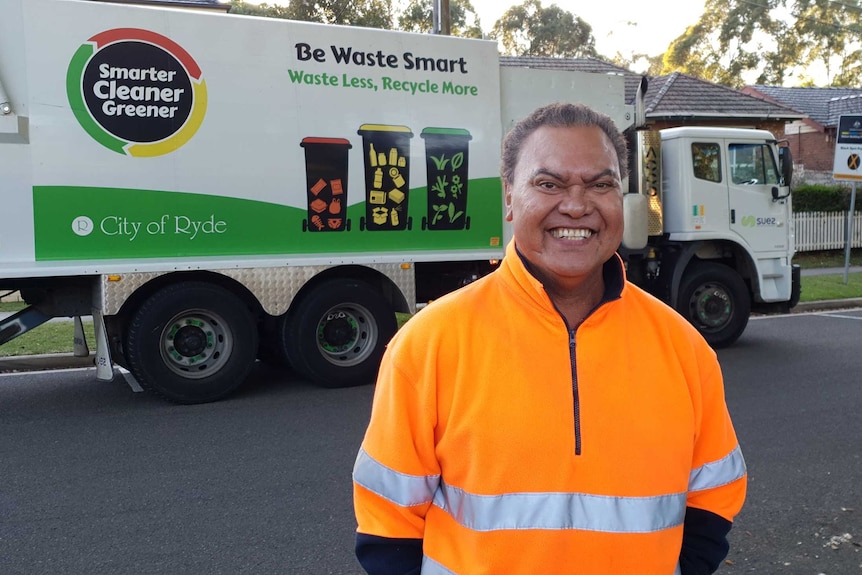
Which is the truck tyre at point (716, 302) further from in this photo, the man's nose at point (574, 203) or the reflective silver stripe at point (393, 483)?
the reflective silver stripe at point (393, 483)

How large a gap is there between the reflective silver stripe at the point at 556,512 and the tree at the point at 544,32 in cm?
5093

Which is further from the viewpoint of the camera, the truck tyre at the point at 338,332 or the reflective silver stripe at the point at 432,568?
the truck tyre at the point at 338,332

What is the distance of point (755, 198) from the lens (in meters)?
10.2

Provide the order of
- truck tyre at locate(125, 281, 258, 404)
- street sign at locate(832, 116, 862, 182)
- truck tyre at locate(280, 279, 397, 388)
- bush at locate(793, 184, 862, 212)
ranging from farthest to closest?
bush at locate(793, 184, 862, 212)
street sign at locate(832, 116, 862, 182)
truck tyre at locate(280, 279, 397, 388)
truck tyre at locate(125, 281, 258, 404)

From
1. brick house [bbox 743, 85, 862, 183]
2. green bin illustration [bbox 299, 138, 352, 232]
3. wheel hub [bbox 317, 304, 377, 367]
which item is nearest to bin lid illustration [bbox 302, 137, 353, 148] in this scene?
green bin illustration [bbox 299, 138, 352, 232]

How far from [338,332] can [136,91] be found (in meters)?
2.81

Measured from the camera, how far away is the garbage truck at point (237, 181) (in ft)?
22.5

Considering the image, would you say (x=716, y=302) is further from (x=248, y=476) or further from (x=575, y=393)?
(x=575, y=393)

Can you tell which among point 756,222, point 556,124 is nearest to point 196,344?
point 556,124

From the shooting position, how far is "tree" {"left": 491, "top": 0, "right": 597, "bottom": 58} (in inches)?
1980

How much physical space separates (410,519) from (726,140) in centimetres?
910

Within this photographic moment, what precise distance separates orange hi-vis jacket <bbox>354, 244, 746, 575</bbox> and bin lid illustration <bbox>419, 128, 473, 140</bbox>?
6482 millimetres

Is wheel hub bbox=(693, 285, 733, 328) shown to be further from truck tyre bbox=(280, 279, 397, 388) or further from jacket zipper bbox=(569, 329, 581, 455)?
jacket zipper bbox=(569, 329, 581, 455)

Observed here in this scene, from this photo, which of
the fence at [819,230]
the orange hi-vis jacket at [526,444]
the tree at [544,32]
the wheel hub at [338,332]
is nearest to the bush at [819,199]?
the fence at [819,230]
